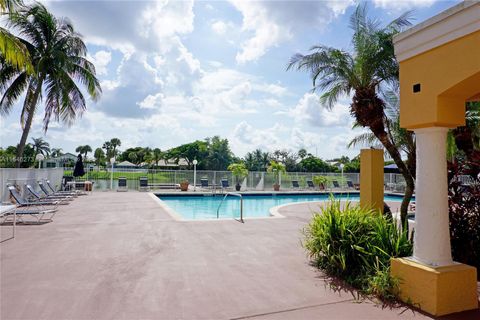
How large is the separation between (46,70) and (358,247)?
15.8 meters

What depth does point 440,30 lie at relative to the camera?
3.49 m

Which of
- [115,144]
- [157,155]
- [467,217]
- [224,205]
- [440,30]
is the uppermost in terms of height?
[115,144]

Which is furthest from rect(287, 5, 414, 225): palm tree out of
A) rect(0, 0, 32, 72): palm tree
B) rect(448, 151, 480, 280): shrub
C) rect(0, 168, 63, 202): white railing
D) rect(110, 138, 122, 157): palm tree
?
rect(110, 138, 122, 157): palm tree

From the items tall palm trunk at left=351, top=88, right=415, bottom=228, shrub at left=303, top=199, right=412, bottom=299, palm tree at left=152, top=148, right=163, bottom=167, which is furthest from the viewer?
palm tree at left=152, top=148, right=163, bottom=167

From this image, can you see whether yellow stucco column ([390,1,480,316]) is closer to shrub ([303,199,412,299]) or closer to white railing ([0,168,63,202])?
shrub ([303,199,412,299])

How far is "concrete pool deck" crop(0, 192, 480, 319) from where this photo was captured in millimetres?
3436

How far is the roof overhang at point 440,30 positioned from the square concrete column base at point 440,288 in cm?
251

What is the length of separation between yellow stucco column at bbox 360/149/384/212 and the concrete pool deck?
5.97ft

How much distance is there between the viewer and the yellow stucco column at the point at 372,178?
7098 millimetres

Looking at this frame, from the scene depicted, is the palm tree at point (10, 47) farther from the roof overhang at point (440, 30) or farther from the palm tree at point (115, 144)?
the palm tree at point (115, 144)

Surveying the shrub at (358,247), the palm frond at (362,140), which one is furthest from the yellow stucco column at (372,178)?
the palm frond at (362,140)

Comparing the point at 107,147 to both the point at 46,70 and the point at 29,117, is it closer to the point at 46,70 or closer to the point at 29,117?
the point at 46,70

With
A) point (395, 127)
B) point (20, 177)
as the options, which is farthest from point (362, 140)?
point (20, 177)

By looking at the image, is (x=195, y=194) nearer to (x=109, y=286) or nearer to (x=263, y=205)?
(x=263, y=205)
